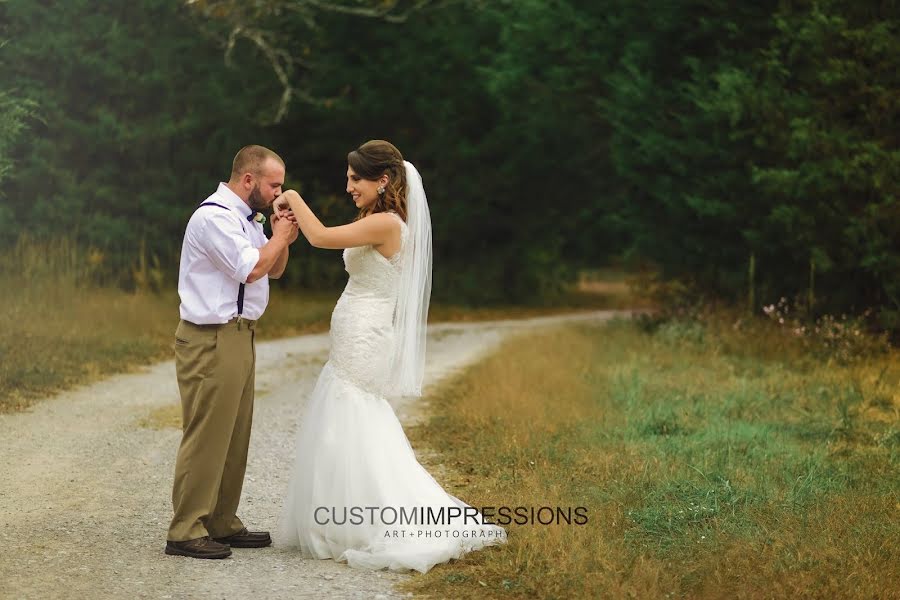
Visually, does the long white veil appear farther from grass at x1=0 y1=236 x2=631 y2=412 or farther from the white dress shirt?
grass at x1=0 y1=236 x2=631 y2=412

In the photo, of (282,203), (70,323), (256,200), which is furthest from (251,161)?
(70,323)

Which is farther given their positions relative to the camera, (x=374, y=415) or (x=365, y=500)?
(x=374, y=415)

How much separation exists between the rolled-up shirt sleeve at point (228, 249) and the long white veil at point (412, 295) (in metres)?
0.88

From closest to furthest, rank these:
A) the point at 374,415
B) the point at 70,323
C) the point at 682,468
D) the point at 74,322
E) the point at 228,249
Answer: the point at 228,249 → the point at 374,415 → the point at 682,468 → the point at 70,323 → the point at 74,322

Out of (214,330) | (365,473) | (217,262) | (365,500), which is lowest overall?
(365,500)

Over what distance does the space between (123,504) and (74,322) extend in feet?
28.3

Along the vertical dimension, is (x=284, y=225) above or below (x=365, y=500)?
above

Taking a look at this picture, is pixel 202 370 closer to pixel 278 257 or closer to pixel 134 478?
pixel 278 257

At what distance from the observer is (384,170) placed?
6430mm

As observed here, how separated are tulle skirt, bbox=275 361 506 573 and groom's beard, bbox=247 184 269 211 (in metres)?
0.99

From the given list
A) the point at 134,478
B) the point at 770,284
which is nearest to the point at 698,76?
the point at 770,284

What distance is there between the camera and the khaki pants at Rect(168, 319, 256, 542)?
6.24 meters

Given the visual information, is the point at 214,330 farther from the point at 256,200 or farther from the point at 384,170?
the point at 384,170

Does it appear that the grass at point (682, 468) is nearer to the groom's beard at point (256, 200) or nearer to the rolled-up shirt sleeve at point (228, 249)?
the rolled-up shirt sleeve at point (228, 249)
